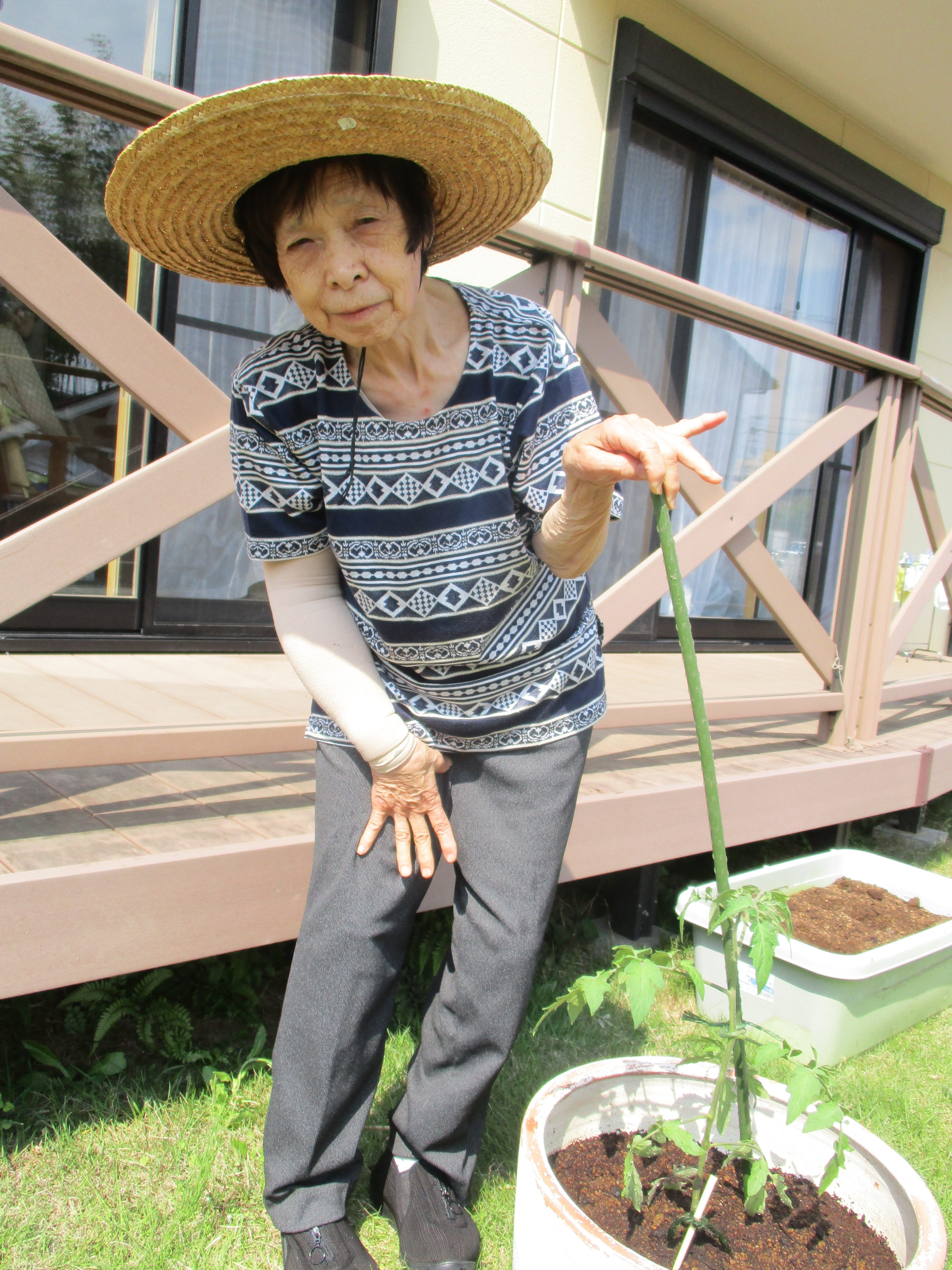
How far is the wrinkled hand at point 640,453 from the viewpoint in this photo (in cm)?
100

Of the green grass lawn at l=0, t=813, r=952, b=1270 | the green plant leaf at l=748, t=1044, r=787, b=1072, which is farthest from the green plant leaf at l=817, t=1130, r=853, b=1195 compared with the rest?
the green grass lawn at l=0, t=813, r=952, b=1270

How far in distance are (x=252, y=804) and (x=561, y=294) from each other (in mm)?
1310

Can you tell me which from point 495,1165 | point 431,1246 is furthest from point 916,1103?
point 431,1246

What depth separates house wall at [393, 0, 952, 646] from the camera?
12.7 ft

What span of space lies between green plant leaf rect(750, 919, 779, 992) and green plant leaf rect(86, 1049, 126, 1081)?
55.5 inches

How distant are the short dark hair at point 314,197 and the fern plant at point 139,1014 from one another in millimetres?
1476

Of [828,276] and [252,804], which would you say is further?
[828,276]

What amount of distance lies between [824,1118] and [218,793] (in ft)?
4.70

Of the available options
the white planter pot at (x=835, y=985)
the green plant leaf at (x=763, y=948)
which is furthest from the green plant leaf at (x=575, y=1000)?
the white planter pot at (x=835, y=985)

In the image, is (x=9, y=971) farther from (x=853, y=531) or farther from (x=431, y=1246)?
(x=853, y=531)

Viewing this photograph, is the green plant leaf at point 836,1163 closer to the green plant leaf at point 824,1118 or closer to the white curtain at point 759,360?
the green plant leaf at point 824,1118

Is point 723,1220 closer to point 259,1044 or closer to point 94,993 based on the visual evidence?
point 259,1044

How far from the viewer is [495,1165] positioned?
5.77ft

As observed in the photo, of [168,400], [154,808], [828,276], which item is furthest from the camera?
[828,276]
